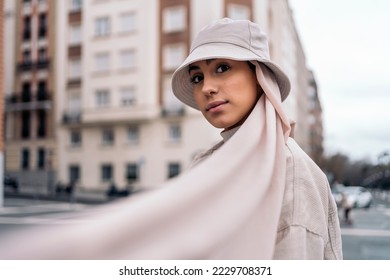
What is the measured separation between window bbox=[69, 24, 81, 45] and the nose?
4001 millimetres

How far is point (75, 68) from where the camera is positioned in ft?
15.1

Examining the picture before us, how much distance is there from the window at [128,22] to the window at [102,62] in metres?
0.48

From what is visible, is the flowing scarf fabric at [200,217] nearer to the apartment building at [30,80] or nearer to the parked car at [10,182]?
the apartment building at [30,80]

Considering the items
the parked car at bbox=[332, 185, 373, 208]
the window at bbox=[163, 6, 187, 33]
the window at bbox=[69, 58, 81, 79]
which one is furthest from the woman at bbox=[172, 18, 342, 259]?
the window at bbox=[163, 6, 187, 33]

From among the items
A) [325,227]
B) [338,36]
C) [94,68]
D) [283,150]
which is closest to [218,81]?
[283,150]

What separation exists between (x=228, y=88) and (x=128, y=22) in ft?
17.2

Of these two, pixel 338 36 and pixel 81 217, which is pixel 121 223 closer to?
pixel 81 217

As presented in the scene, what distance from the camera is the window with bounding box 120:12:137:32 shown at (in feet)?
17.2

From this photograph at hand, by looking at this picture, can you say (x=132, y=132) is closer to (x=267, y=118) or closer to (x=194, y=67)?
(x=194, y=67)

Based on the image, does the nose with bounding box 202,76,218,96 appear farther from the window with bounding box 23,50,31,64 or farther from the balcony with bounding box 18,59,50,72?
the window with bounding box 23,50,31,64

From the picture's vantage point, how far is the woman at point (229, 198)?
0.41 metres

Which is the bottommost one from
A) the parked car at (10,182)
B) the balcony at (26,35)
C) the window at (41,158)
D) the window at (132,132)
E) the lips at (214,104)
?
the parked car at (10,182)

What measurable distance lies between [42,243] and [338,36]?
1.18m

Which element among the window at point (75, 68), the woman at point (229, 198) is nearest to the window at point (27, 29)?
the window at point (75, 68)
